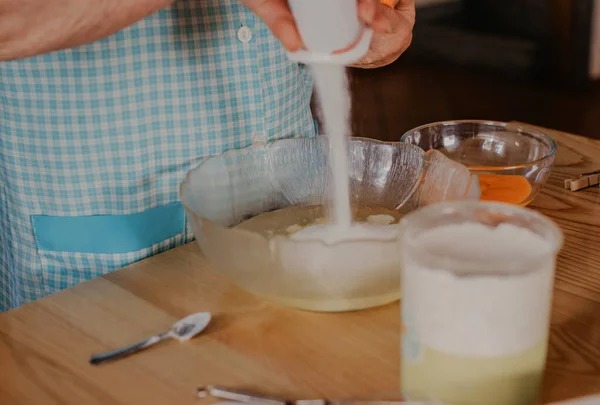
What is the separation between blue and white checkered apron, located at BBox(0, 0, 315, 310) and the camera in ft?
3.46

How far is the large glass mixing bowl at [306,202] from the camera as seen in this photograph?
765mm

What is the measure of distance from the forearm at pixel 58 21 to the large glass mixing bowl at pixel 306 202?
0.21 meters

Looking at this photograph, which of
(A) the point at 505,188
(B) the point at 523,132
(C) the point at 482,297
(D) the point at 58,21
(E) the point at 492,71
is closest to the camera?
(C) the point at 482,297

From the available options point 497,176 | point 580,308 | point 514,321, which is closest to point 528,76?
point 497,176

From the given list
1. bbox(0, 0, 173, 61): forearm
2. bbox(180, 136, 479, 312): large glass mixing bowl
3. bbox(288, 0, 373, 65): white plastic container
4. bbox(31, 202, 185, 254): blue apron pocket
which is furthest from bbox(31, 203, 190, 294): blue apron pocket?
bbox(288, 0, 373, 65): white plastic container

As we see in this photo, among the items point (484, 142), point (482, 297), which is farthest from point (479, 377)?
point (484, 142)

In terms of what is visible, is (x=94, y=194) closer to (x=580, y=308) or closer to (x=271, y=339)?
(x=271, y=339)

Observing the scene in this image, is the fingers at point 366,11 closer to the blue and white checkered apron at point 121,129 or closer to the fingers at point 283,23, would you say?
the fingers at point 283,23

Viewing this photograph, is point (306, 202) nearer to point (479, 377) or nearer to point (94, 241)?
point (94, 241)

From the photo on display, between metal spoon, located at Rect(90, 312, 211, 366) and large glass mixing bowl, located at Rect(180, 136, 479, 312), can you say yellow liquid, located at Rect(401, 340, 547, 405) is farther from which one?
metal spoon, located at Rect(90, 312, 211, 366)

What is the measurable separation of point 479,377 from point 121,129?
648 mm

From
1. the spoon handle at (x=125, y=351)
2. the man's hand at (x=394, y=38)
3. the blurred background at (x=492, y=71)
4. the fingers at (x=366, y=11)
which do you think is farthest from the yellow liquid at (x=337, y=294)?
the blurred background at (x=492, y=71)

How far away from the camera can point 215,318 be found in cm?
83

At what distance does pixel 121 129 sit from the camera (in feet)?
3.51
